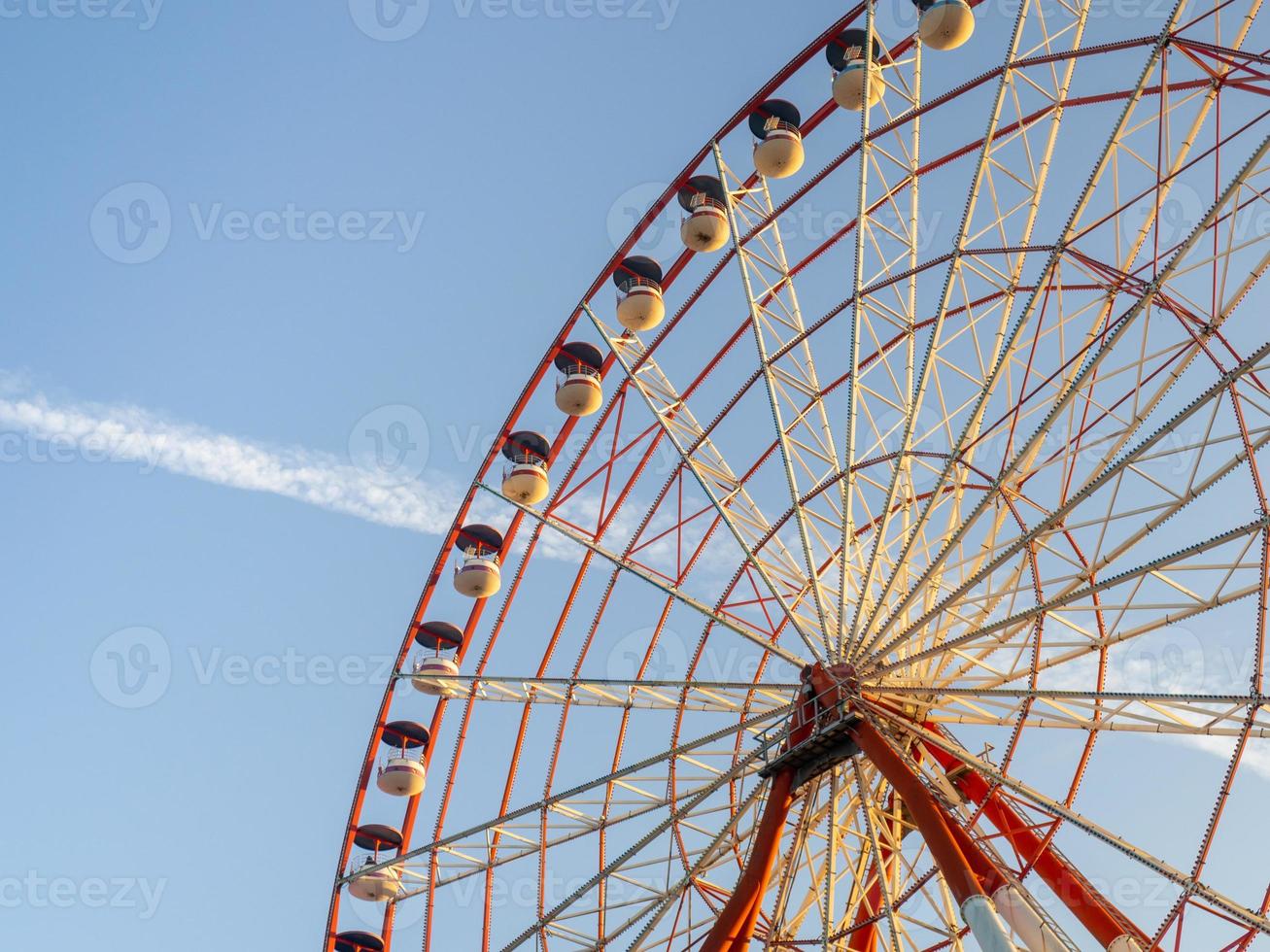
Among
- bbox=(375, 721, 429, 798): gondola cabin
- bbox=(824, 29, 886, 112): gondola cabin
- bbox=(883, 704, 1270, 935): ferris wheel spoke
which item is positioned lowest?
bbox=(883, 704, 1270, 935): ferris wheel spoke

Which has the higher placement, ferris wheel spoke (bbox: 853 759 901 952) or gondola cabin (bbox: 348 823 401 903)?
gondola cabin (bbox: 348 823 401 903)

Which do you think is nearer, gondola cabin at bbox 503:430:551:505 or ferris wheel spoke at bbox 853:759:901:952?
ferris wheel spoke at bbox 853:759:901:952

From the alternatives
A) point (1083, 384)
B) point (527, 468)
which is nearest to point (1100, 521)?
point (1083, 384)

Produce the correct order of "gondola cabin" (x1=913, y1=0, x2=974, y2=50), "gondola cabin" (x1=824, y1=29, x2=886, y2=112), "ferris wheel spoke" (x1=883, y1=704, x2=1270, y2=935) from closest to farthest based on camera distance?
"ferris wheel spoke" (x1=883, y1=704, x2=1270, y2=935) < "gondola cabin" (x1=913, y1=0, x2=974, y2=50) < "gondola cabin" (x1=824, y1=29, x2=886, y2=112)

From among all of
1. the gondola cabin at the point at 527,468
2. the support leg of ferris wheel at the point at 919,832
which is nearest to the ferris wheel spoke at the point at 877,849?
the support leg of ferris wheel at the point at 919,832

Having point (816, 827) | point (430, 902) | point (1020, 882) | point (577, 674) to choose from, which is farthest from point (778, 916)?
point (430, 902)

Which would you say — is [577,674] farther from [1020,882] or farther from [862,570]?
[1020,882]

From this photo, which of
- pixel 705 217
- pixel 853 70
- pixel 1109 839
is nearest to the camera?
pixel 1109 839

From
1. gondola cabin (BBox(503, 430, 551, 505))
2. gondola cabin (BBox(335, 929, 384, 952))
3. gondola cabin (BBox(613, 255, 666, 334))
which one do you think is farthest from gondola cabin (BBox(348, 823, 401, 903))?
gondola cabin (BBox(613, 255, 666, 334))

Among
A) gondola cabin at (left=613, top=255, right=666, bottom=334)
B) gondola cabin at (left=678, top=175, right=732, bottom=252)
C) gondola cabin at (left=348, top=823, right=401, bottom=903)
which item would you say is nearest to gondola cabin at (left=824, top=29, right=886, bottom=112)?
gondola cabin at (left=678, top=175, right=732, bottom=252)

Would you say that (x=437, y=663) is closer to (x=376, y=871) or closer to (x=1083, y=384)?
(x=376, y=871)

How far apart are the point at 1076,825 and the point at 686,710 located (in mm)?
7784

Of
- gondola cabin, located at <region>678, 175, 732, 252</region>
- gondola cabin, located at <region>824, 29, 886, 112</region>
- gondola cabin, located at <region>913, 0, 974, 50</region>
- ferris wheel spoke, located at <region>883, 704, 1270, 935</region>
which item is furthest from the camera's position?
gondola cabin, located at <region>678, 175, 732, 252</region>

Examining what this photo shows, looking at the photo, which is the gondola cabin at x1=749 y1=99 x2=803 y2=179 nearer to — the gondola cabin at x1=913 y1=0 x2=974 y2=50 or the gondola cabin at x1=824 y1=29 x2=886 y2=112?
the gondola cabin at x1=824 y1=29 x2=886 y2=112
